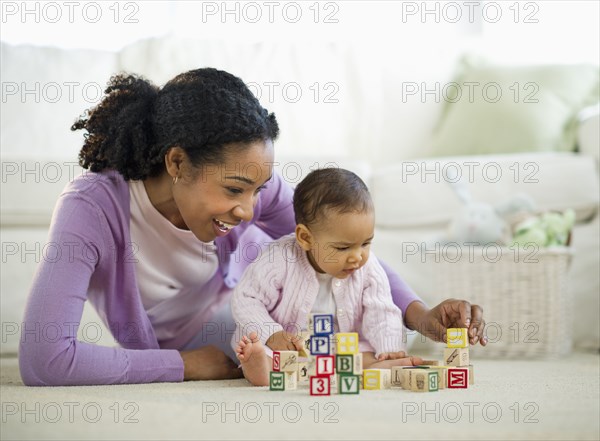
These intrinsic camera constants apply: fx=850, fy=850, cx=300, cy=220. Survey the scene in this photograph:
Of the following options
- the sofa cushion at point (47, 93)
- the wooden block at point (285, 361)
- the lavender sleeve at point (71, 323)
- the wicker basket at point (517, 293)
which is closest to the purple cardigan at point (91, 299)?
the lavender sleeve at point (71, 323)

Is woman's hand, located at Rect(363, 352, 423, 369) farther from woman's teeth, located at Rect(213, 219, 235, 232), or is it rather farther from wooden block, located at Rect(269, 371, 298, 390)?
woman's teeth, located at Rect(213, 219, 235, 232)

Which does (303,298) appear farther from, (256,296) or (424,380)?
(424,380)

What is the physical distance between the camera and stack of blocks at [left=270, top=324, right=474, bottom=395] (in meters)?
1.37

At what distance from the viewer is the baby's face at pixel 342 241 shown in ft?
5.13

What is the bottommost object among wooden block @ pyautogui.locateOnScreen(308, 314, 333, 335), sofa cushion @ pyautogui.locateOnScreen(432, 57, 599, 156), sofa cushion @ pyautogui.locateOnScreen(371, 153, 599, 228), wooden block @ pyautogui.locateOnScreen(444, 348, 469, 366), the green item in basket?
wooden block @ pyautogui.locateOnScreen(444, 348, 469, 366)

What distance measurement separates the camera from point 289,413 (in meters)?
1.23

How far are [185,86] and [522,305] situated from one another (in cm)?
115

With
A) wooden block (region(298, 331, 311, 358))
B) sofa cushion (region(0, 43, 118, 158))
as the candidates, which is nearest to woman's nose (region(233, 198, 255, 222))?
wooden block (region(298, 331, 311, 358))

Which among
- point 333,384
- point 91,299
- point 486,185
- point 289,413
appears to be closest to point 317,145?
point 486,185

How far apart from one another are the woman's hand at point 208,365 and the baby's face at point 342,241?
0.85 feet

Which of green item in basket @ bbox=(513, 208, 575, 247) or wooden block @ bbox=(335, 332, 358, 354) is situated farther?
green item in basket @ bbox=(513, 208, 575, 247)

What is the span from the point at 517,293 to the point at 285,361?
100 cm

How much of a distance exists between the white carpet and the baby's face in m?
0.26

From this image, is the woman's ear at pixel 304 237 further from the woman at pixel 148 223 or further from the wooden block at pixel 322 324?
the wooden block at pixel 322 324
